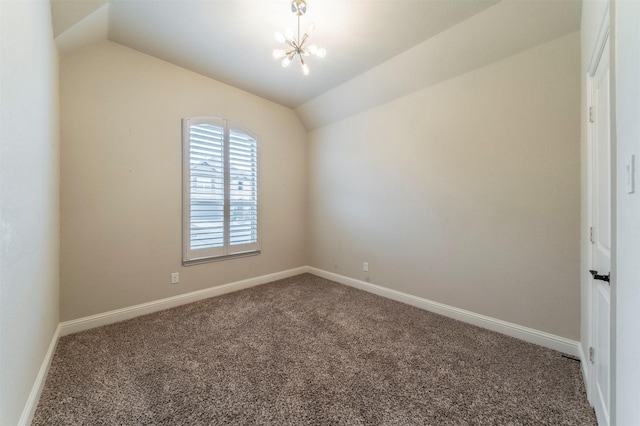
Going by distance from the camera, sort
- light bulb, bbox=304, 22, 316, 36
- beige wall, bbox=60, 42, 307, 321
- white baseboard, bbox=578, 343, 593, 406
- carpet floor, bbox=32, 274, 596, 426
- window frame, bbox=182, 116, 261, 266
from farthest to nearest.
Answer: window frame, bbox=182, 116, 261, 266, beige wall, bbox=60, 42, 307, 321, light bulb, bbox=304, 22, 316, 36, white baseboard, bbox=578, 343, 593, 406, carpet floor, bbox=32, 274, 596, 426

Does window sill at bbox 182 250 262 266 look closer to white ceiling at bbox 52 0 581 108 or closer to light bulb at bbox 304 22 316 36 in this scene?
white ceiling at bbox 52 0 581 108

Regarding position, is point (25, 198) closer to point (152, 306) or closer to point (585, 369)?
point (152, 306)

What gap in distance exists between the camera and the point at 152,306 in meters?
2.77

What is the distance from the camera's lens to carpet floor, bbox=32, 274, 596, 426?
4.68 ft

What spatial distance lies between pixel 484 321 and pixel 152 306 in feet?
11.6

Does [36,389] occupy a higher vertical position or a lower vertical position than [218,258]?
lower

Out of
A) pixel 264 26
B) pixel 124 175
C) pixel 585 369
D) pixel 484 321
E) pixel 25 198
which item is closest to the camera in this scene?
pixel 25 198

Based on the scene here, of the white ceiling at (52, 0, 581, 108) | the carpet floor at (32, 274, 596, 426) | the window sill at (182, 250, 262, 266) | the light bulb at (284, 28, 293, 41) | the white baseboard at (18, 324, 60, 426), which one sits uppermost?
the white ceiling at (52, 0, 581, 108)

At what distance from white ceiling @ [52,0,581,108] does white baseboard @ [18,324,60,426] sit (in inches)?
100

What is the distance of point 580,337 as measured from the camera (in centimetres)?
196

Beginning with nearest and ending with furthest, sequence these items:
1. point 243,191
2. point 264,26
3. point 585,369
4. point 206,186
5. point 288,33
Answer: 1. point 585,369
2. point 288,33
3. point 264,26
4. point 206,186
5. point 243,191

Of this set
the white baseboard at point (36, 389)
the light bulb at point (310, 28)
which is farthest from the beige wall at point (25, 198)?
the light bulb at point (310, 28)

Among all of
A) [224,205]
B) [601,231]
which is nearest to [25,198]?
[224,205]

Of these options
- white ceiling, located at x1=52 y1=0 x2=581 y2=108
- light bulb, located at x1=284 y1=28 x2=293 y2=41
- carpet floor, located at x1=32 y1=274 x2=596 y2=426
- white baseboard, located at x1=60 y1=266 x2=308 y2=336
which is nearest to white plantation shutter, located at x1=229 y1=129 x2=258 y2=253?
white baseboard, located at x1=60 y1=266 x2=308 y2=336
